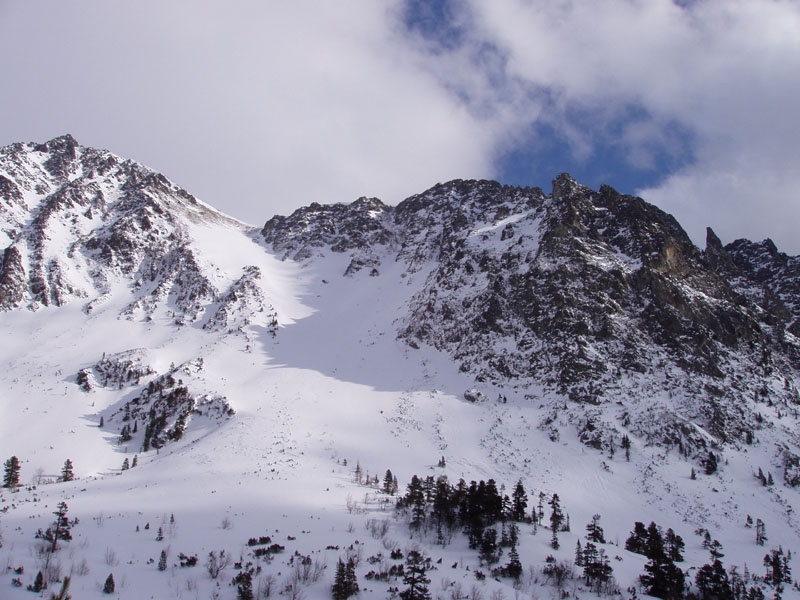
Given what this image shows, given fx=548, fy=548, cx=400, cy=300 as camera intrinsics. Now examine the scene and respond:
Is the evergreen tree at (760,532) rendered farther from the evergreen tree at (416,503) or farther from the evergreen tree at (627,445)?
the evergreen tree at (416,503)

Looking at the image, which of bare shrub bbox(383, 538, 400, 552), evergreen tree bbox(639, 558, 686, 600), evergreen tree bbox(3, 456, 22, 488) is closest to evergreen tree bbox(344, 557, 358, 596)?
bare shrub bbox(383, 538, 400, 552)

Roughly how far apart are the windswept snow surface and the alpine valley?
448 mm

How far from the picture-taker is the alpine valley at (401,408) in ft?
162

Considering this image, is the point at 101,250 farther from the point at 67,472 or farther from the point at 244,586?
the point at 244,586

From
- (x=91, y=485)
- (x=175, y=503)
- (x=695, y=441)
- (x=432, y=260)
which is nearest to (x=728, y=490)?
(x=695, y=441)

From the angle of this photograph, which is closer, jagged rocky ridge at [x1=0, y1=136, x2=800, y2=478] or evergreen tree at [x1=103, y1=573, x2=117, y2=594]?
evergreen tree at [x1=103, y1=573, x2=117, y2=594]

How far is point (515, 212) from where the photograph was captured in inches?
6742

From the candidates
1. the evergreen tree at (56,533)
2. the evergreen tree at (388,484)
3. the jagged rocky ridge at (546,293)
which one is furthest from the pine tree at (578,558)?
the evergreen tree at (56,533)

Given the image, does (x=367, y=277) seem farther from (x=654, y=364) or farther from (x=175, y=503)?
(x=175, y=503)

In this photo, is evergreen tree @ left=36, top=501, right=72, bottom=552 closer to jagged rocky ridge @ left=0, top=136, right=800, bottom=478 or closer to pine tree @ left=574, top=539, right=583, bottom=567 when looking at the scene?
pine tree @ left=574, top=539, right=583, bottom=567

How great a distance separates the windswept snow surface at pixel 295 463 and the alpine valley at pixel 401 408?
0.45 meters

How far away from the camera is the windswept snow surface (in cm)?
4681

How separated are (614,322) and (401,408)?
4538cm

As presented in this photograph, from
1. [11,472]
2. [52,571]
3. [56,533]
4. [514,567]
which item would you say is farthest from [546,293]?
[11,472]
